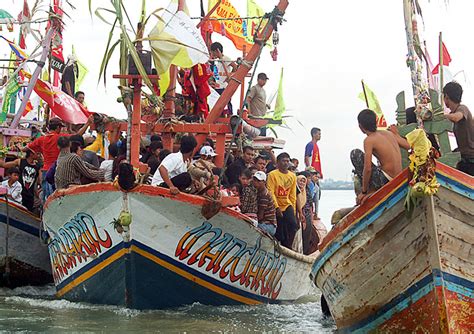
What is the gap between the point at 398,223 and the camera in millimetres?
6785

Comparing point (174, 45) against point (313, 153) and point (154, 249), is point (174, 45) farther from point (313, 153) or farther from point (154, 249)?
point (313, 153)

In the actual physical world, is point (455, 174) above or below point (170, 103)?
below

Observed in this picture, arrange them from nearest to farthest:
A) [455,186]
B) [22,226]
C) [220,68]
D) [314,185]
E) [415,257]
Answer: [455,186] → [415,257] → [22,226] → [220,68] → [314,185]

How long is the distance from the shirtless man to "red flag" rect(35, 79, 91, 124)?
5901mm

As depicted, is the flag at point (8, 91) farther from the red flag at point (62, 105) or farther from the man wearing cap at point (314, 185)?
the man wearing cap at point (314, 185)

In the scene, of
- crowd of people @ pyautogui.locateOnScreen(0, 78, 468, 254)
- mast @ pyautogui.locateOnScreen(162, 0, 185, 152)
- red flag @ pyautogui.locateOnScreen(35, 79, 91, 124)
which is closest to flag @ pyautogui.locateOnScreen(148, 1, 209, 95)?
crowd of people @ pyautogui.locateOnScreen(0, 78, 468, 254)

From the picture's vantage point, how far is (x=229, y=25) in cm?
1634

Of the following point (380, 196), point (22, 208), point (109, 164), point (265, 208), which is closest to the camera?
point (380, 196)

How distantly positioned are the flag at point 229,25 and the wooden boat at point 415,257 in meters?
9.58

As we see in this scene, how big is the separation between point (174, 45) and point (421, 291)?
451 cm

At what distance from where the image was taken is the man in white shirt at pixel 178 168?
941cm

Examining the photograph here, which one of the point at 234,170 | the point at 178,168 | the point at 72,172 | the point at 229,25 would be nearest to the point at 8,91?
the point at 229,25

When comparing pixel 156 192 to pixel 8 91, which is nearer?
pixel 156 192

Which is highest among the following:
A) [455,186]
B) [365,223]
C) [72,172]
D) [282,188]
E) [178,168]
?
[455,186]
